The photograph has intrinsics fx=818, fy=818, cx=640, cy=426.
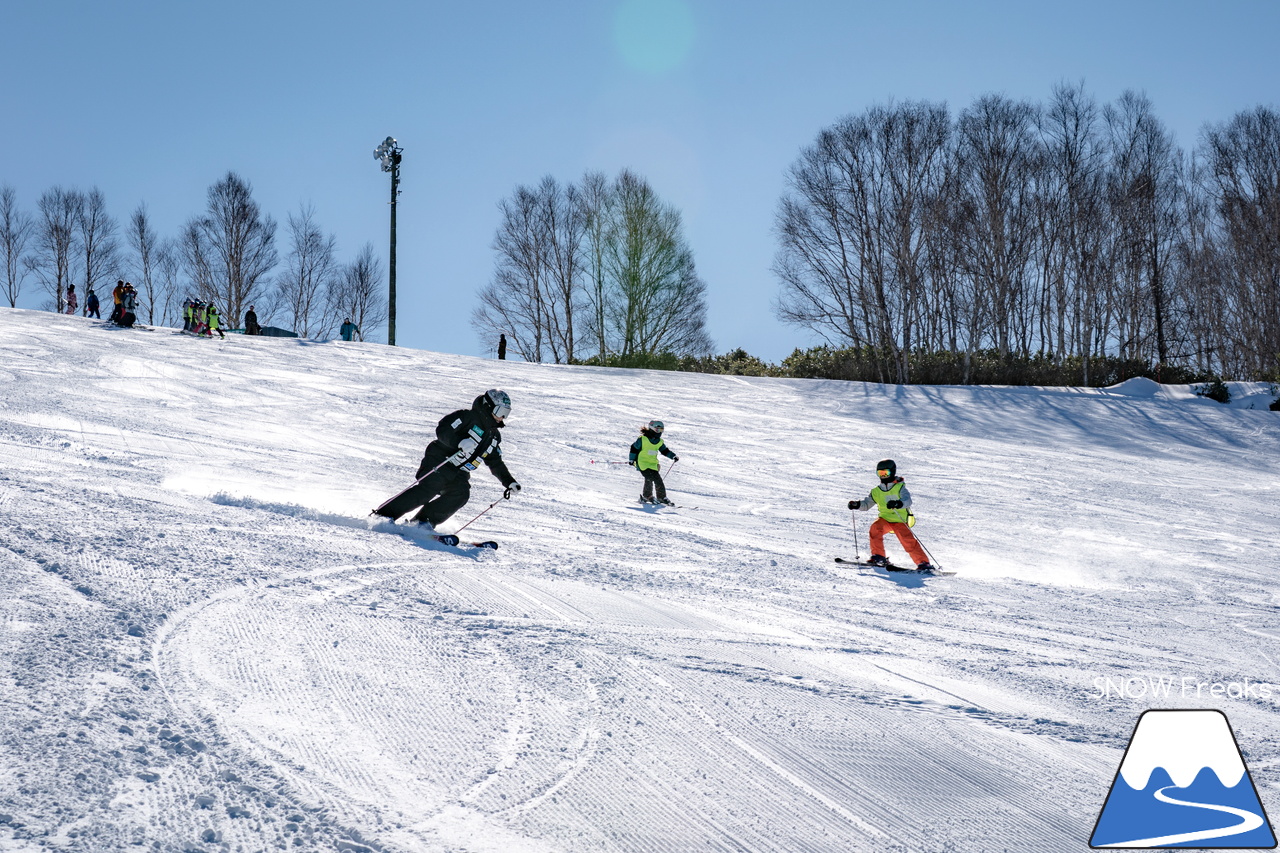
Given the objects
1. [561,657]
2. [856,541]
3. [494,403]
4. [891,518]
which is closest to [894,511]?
[891,518]

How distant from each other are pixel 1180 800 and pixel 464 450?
6.18 meters

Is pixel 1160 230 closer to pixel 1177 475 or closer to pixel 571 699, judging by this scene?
pixel 1177 475

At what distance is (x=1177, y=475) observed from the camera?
1598cm

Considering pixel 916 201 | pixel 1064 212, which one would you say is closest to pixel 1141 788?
pixel 916 201

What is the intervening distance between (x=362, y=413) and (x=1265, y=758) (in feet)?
50.0

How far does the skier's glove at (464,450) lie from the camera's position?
7.89m

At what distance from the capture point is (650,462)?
1196 cm

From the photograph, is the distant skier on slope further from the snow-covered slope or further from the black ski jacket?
the black ski jacket

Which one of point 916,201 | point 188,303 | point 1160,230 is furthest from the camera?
point 1160,230

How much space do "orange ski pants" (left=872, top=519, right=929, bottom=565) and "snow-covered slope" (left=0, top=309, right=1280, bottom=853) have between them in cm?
54

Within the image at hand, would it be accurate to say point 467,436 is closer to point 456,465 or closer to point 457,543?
point 456,465

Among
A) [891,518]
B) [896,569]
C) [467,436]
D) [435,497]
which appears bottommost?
[896,569]

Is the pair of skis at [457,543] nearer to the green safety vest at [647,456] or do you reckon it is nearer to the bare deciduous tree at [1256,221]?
the green safety vest at [647,456]

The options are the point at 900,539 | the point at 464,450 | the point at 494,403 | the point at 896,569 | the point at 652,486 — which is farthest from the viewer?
the point at 652,486
